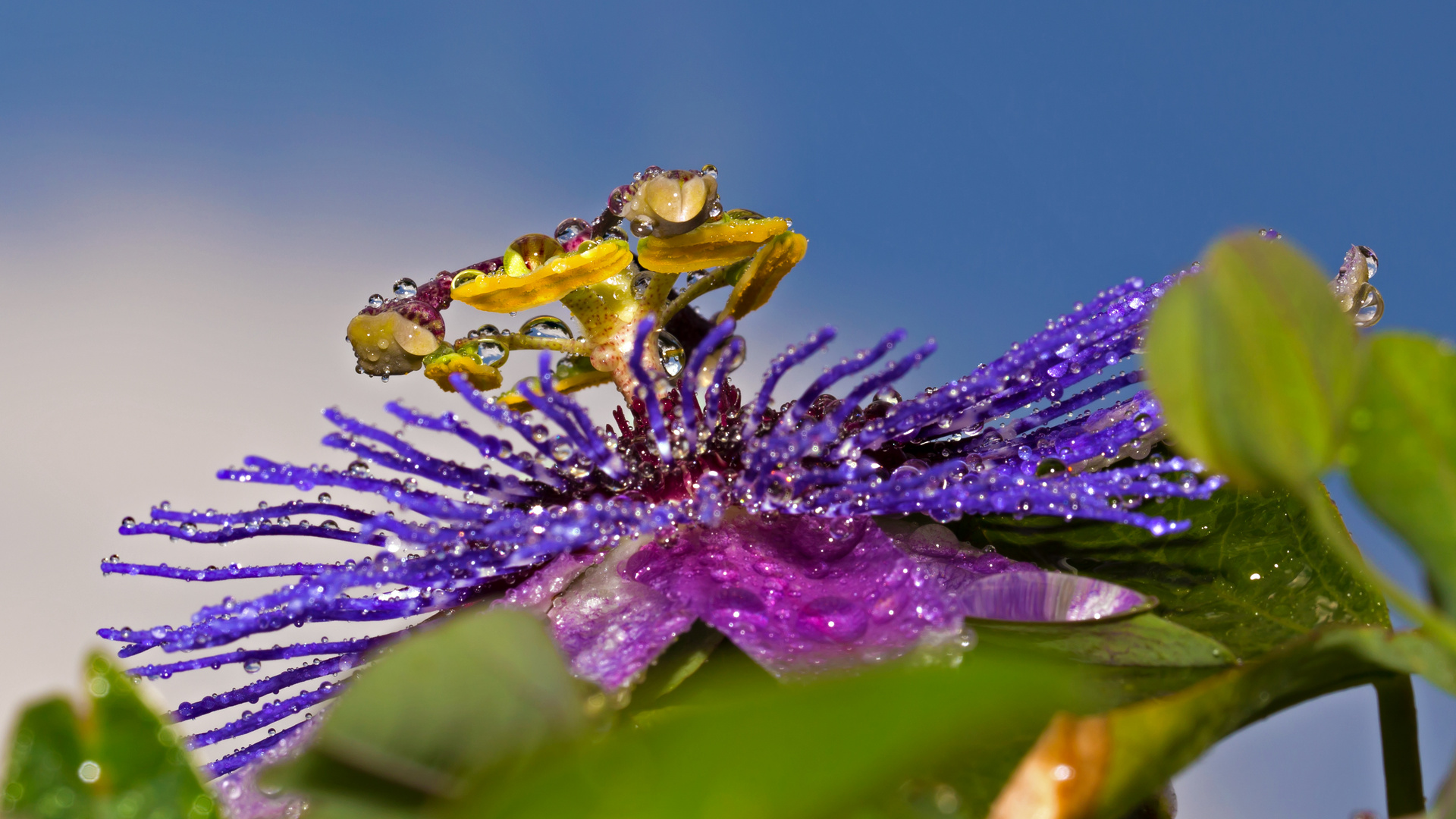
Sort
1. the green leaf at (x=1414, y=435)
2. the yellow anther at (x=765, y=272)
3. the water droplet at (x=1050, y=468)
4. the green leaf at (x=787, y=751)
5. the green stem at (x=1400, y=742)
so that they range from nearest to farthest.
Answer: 1. the green leaf at (x=787, y=751)
2. the green leaf at (x=1414, y=435)
3. the green stem at (x=1400, y=742)
4. the water droplet at (x=1050, y=468)
5. the yellow anther at (x=765, y=272)

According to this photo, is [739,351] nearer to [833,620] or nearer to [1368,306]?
[833,620]

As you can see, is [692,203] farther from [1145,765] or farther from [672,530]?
[1145,765]

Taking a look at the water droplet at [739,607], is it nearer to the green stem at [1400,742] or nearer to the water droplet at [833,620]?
the water droplet at [833,620]

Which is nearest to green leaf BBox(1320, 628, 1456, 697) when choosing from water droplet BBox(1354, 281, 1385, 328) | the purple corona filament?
the purple corona filament

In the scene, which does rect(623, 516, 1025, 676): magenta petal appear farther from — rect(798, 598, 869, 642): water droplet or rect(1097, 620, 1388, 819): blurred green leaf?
rect(1097, 620, 1388, 819): blurred green leaf

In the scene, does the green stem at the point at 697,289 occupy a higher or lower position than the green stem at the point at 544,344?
higher

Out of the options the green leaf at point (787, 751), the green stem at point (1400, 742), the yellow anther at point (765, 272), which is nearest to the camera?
the green leaf at point (787, 751)

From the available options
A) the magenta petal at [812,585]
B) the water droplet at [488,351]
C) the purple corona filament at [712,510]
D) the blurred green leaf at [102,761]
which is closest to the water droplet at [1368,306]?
the purple corona filament at [712,510]
